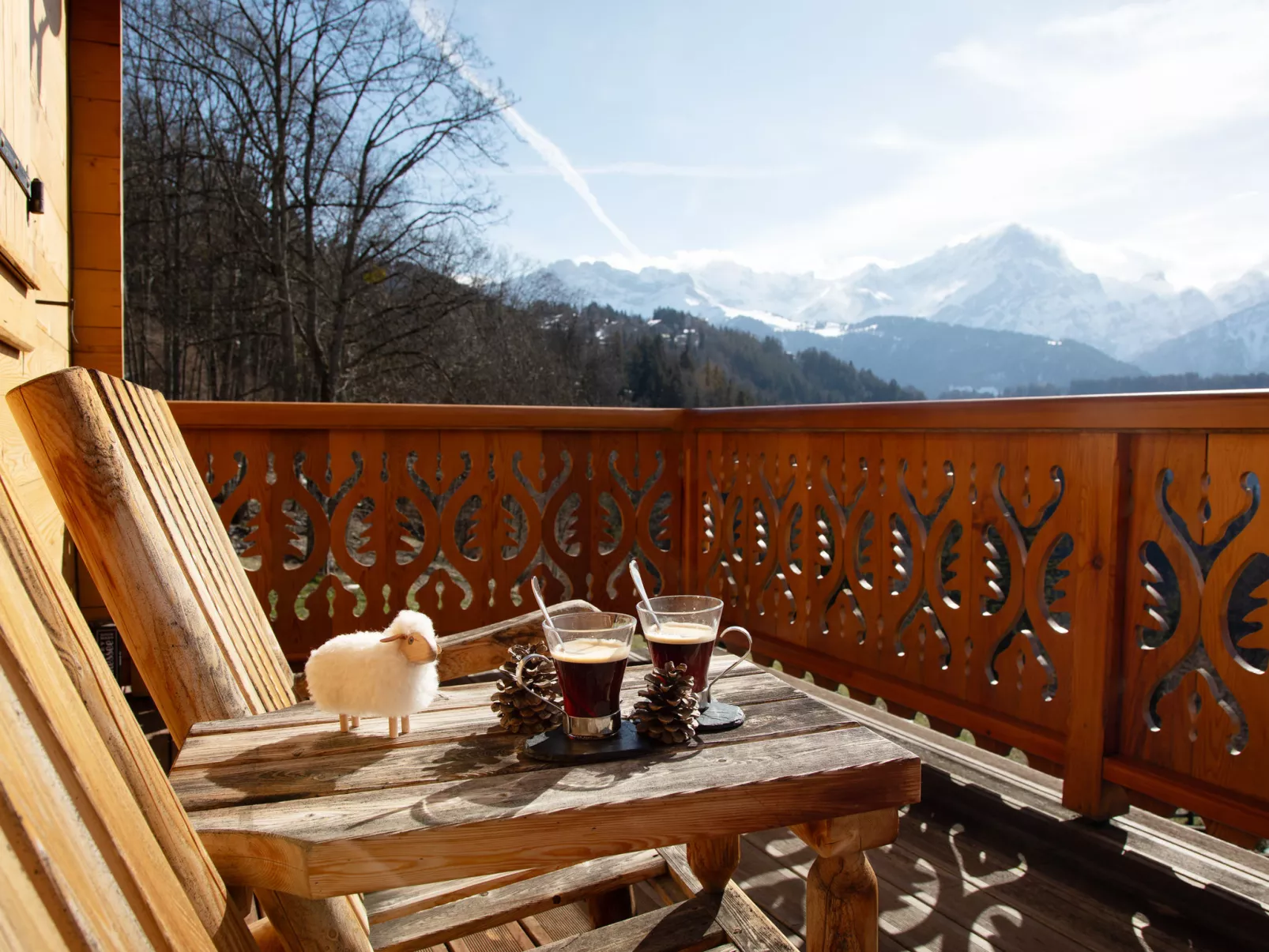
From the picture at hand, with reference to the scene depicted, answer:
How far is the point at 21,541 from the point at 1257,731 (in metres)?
2.16

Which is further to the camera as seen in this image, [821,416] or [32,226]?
[821,416]

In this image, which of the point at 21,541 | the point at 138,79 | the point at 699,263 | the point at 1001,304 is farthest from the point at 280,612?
the point at 1001,304

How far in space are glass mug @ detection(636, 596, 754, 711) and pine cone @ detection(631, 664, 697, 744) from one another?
47mm

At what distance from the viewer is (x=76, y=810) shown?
A: 477 millimetres

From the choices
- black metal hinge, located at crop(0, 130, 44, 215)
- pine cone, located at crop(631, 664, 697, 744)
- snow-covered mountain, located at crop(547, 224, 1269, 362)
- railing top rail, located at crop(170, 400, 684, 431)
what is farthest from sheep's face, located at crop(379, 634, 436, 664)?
snow-covered mountain, located at crop(547, 224, 1269, 362)

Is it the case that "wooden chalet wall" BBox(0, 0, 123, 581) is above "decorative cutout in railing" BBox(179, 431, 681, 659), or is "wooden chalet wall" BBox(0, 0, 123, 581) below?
above

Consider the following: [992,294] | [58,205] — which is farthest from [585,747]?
[992,294]

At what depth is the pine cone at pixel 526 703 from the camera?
109 centimetres

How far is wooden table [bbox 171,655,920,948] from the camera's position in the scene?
0.83 meters

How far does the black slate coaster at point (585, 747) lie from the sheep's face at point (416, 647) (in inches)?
6.7

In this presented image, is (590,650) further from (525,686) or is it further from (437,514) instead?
(437,514)

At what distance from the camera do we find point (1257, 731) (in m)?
1.74

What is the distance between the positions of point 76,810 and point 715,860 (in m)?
1.31

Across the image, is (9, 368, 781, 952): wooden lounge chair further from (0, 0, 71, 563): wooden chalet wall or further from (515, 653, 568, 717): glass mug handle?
(515, 653, 568, 717): glass mug handle
